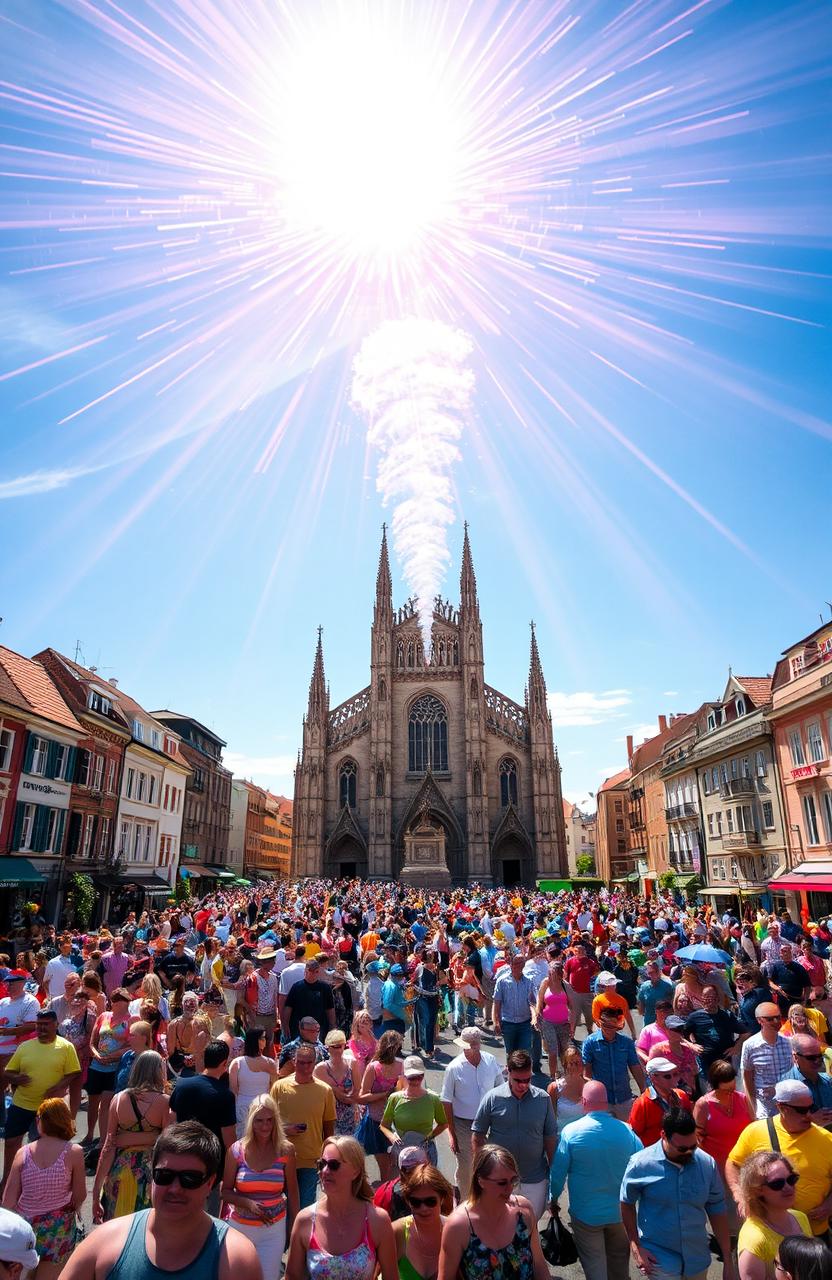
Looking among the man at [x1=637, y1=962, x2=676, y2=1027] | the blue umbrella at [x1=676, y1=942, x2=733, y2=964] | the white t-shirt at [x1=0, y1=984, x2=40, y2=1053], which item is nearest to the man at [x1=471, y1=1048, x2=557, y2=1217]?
the blue umbrella at [x1=676, y1=942, x2=733, y2=964]

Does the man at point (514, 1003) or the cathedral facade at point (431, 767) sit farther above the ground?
the cathedral facade at point (431, 767)

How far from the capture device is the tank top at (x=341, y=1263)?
11.5 ft

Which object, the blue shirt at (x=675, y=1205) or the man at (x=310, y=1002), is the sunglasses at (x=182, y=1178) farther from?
the man at (x=310, y=1002)

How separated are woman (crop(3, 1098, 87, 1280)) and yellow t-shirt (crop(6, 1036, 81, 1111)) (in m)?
2.11

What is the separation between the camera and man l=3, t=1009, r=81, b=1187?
6363 millimetres

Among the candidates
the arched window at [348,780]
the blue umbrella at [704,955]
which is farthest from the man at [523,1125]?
the arched window at [348,780]

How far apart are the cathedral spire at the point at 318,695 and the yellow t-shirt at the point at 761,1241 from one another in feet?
168

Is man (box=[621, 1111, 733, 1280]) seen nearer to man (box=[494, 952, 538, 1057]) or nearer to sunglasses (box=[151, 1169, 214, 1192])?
sunglasses (box=[151, 1169, 214, 1192])

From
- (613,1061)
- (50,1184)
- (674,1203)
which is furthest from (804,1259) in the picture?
(50,1184)

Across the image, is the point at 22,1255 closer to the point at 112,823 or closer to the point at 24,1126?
the point at 24,1126

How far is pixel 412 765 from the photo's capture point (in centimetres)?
5428

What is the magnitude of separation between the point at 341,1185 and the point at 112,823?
29787mm

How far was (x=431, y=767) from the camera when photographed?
175ft

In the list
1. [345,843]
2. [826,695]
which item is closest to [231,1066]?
[826,695]
